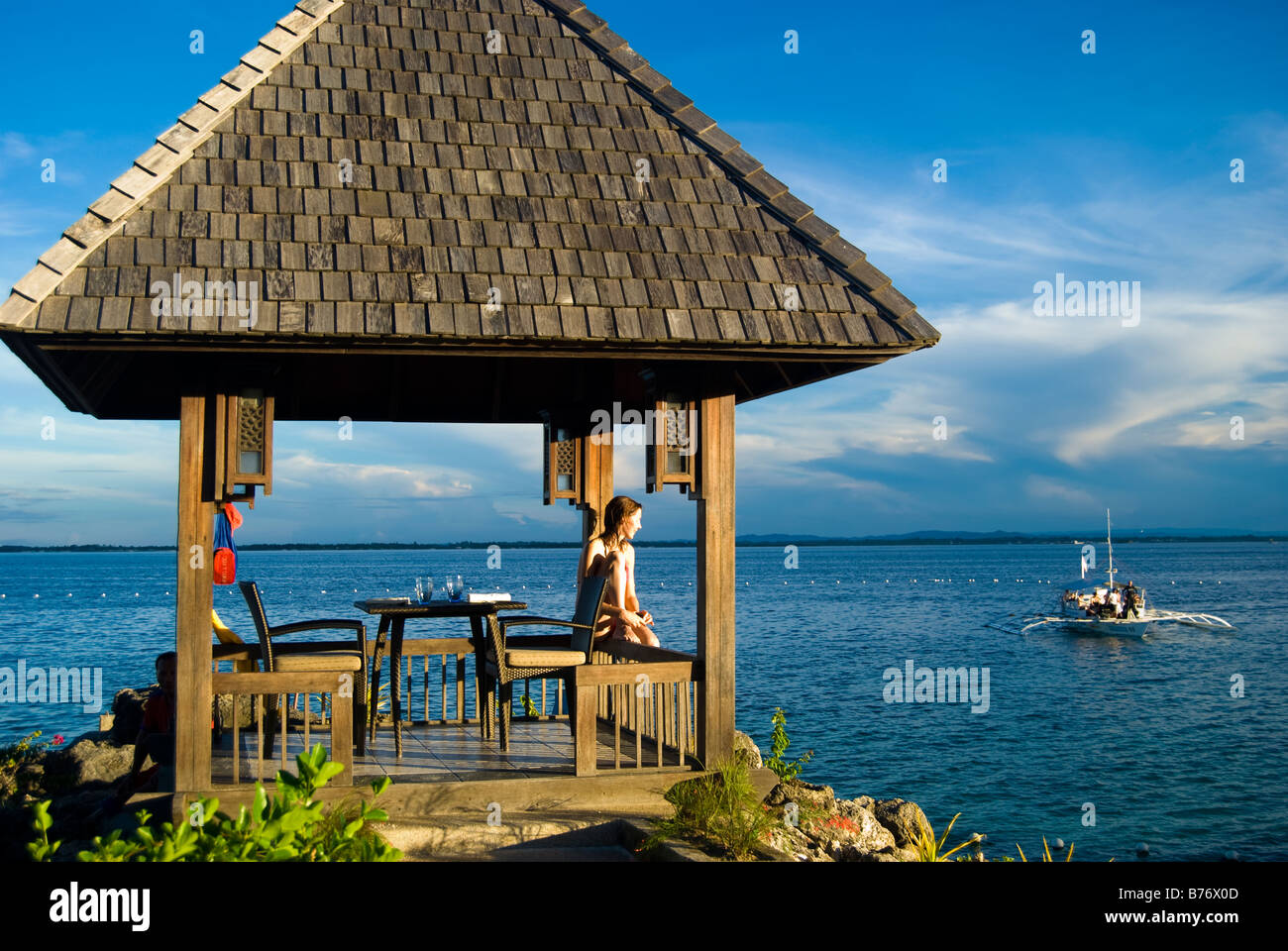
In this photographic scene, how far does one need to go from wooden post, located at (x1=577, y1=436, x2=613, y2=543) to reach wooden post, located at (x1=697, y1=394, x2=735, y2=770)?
8.08 feet

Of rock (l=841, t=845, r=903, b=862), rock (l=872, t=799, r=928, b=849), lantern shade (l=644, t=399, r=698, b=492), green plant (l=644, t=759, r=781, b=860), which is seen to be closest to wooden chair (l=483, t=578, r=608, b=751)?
green plant (l=644, t=759, r=781, b=860)

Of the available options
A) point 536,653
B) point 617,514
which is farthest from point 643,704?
point 617,514

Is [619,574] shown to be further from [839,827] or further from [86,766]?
[86,766]

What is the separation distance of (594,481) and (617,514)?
3.29 ft

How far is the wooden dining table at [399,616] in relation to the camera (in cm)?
804

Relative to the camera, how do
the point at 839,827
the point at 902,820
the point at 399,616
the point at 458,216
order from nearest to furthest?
the point at 458,216 < the point at 399,616 < the point at 839,827 < the point at 902,820

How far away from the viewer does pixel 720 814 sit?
6.48 m

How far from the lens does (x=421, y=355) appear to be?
251 inches

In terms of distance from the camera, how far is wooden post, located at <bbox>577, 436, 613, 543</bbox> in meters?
9.57

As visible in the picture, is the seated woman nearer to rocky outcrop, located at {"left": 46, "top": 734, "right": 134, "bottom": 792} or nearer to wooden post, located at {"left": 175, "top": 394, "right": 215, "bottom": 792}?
wooden post, located at {"left": 175, "top": 394, "right": 215, "bottom": 792}

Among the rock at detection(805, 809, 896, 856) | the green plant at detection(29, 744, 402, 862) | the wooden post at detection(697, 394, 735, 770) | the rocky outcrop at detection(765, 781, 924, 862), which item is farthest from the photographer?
the rock at detection(805, 809, 896, 856)

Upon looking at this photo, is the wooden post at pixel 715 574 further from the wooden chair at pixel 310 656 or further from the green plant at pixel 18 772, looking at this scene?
the green plant at pixel 18 772
